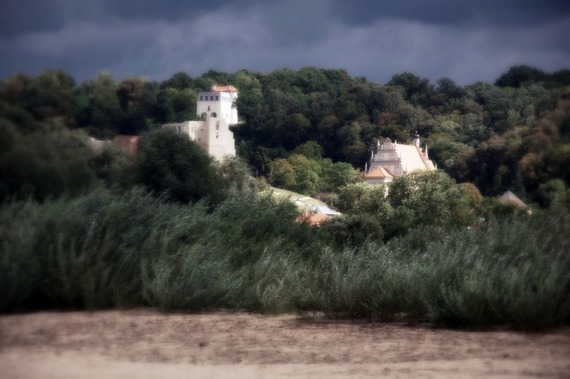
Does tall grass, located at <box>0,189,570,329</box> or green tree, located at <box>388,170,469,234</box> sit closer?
tall grass, located at <box>0,189,570,329</box>

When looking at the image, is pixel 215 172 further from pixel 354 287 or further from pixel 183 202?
pixel 354 287

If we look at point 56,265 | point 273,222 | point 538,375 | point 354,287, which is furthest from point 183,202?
point 538,375

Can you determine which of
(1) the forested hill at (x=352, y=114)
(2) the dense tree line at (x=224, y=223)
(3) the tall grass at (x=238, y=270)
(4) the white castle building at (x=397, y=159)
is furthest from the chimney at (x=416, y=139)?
(3) the tall grass at (x=238, y=270)

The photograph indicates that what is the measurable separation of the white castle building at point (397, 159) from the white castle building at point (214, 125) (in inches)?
512

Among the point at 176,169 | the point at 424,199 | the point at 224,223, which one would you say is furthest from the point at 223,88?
the point at 424,199

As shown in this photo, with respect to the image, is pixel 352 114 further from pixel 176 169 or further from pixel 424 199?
pixel 424 199

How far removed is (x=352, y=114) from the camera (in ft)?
74.6

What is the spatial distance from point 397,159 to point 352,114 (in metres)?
12.7

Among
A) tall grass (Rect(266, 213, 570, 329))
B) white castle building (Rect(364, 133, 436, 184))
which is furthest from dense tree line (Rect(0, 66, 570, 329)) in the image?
white castle building (Rect(364, 133, 436, 184))

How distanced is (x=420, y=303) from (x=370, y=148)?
50.7 ft

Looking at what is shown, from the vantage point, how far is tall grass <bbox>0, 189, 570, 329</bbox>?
29.5 feet

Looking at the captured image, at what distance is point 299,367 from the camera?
7.68 m

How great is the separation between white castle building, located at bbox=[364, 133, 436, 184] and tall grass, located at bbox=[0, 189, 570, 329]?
583 inches

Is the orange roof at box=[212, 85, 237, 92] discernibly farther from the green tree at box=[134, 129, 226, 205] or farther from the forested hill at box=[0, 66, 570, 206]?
the green tree at box=[134, 129, 226, 205]
